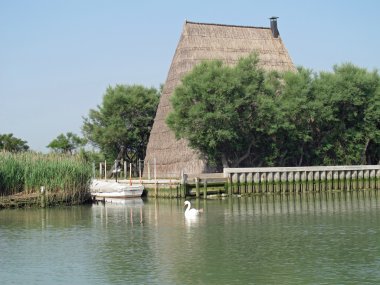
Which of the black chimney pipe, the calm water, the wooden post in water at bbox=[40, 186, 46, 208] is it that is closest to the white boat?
the wooden post in water at bbox=[40, 186, 46, 208]

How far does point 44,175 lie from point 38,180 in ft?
1.93

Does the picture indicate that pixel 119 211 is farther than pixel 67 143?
No

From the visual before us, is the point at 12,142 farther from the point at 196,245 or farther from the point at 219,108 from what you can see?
the point at 196,245

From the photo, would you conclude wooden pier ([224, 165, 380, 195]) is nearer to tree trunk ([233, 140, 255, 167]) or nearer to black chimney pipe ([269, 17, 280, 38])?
tree trunk ([233, 140, 255, 167])

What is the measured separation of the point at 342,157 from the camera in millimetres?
78188

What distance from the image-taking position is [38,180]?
57406 millimetres

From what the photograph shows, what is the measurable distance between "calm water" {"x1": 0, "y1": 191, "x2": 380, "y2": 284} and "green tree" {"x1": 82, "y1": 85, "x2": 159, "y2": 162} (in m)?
36.7

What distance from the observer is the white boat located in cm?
6788

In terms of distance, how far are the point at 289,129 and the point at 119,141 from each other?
89.4 ft

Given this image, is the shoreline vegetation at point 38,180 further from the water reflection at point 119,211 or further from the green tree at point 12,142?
the green tree at point 12,142

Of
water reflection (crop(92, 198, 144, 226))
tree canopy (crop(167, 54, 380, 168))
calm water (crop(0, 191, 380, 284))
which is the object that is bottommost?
calm water (crop(0, 191, 380, 284))

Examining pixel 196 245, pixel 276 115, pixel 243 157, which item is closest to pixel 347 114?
pixel 276 115

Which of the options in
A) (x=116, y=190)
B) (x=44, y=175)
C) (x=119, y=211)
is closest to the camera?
(x=119, y=211)

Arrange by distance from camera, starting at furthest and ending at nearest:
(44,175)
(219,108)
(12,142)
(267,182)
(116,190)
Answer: (12,142) → (219,108) → (267,182) → (116,190) → (44,175)
